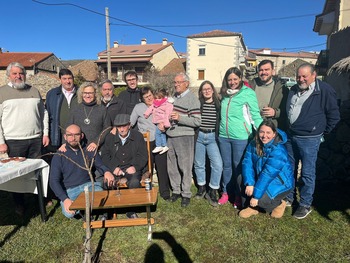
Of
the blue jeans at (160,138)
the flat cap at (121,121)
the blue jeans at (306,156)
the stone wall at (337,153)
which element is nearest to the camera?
the blue jeans at (306,156)

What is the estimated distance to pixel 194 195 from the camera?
4797mm

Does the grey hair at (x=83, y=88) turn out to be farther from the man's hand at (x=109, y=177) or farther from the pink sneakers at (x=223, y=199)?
the pink sneakers at (x=223, y=199)

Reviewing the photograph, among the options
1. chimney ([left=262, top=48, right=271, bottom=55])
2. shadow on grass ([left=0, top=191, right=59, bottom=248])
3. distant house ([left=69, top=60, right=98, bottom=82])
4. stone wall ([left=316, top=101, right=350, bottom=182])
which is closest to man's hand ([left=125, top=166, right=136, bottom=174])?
shadow on grass ([left=0, top=191, right=59, bottom=248])

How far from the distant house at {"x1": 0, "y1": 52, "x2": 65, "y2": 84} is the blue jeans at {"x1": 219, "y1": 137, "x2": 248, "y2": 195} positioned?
1373 inches

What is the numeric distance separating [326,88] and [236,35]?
32.7 meters

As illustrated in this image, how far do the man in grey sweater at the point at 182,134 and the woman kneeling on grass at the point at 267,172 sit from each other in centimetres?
94

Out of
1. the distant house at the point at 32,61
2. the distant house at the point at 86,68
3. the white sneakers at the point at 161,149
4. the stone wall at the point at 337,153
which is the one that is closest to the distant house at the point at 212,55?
the distant house at the point at 86,68

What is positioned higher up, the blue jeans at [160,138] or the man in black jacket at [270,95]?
the man in black jacket at [270,95]

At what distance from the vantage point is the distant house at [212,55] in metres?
33.7

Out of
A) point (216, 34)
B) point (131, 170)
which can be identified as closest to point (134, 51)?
point (216, 34)

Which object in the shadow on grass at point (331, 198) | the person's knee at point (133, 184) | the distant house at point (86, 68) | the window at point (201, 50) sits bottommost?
the shadow on grass at point (331, 198)

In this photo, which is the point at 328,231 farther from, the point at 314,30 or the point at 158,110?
→ the point at 314,30

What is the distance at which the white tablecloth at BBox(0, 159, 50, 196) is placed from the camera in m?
3.27

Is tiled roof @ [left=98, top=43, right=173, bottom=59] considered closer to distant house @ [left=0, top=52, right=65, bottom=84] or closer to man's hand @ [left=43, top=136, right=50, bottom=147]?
distant house @ [left=0, top=52, right=65, bottom=84]
